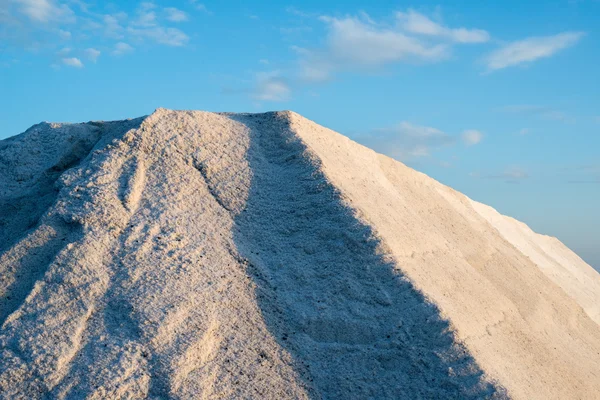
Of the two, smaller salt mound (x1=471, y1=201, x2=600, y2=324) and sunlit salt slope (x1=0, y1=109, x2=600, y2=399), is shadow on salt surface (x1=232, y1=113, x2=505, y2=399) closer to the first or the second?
sunlit salt slope (x1=0, y1=109, x2=600, y2=399)

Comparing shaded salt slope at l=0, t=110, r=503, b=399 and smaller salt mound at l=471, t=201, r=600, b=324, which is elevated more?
smaller salt mound at l=471, t=201, r=600, b=324

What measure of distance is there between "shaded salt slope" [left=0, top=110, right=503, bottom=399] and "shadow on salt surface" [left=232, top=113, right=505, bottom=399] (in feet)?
0.04

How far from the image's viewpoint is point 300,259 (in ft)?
18.0

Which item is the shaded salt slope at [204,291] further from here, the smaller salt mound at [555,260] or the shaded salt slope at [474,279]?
the smaller salt mound at [555,260]

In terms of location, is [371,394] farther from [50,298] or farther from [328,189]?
[50,298]

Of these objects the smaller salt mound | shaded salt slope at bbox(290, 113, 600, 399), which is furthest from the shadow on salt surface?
the smaller salt mound

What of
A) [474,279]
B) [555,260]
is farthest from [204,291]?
[555,260]

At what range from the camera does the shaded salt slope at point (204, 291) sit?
14.5 ft

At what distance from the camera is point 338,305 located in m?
5.07

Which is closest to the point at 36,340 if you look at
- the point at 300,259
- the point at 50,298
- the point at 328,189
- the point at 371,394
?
the point at 50,298

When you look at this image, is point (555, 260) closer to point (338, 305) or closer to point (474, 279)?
point (474, 279)

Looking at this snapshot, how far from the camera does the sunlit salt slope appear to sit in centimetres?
450

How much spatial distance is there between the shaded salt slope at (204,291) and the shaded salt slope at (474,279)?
0.40 meters

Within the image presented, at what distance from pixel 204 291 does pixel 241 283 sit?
1.24 ft
